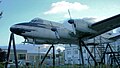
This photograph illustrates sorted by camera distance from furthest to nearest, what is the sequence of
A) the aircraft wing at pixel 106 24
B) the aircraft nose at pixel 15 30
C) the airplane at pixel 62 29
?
the aircraft nose at pixel 15 30
the airplane at pixel 62 29
the aircraft wing at pixel 106 24

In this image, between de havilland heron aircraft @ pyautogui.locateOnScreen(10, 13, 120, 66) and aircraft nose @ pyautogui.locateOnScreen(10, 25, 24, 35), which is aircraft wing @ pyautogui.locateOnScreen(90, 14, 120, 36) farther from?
aircraft nose @ pyautogui.locateOnScreen(10, 25, 24, 35)

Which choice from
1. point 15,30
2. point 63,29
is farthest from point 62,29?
point 15,30

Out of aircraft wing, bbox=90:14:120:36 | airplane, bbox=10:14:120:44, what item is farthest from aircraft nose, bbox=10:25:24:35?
aircraft wing, bbox=90:14:120:36

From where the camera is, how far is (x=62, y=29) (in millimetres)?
23016

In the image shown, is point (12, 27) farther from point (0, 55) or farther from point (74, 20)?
point (0, 55)

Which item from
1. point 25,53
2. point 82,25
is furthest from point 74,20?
point 25,53

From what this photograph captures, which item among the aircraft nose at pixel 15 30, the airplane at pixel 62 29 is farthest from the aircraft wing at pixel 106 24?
the aircraft nose at pixel 15 30

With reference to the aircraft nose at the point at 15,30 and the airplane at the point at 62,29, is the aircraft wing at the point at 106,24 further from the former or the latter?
the aircraft nose at the point at 15,30

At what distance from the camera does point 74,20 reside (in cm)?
1975

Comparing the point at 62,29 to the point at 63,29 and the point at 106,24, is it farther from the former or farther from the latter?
the point at 106,24

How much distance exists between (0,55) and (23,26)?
46.7ft

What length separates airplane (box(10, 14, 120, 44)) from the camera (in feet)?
64.9

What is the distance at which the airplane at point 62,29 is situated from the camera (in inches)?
779

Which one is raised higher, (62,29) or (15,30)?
(62,29)
